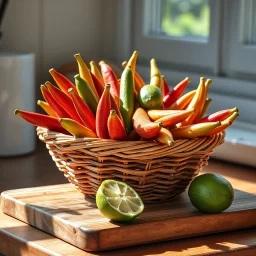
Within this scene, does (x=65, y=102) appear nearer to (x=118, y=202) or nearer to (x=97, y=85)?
(x=97, y=85)

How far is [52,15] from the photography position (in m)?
2.21

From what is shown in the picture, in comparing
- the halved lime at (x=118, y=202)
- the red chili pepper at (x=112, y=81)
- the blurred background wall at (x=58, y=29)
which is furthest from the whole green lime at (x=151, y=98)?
the blurred background wall at (x=58, y=29)

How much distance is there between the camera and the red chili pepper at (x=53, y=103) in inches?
48.9

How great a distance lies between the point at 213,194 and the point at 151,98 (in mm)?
184

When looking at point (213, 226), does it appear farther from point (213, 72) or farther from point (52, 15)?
point (52, 15)

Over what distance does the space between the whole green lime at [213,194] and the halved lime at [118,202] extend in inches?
4.3

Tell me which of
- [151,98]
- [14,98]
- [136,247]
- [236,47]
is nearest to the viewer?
[136,247]

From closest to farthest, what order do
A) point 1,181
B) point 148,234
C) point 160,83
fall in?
1. point 148,234
2. point 160,83
3. point 1,181

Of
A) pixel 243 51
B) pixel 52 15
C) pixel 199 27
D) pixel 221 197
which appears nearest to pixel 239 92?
pixel 243 51

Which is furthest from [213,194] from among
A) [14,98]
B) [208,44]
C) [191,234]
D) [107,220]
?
[208,44]

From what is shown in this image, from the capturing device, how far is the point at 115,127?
3.84 feet

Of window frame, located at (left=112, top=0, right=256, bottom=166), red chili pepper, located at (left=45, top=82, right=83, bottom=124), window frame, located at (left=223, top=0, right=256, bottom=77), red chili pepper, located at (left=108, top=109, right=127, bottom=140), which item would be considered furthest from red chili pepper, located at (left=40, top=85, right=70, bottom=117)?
window frame, located at (left=223, top=0, right=256, bottom=77)

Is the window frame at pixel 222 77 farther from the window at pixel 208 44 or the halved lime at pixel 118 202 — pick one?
the halved lime at pixel 118 202

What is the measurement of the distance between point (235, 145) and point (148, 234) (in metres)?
0.60
